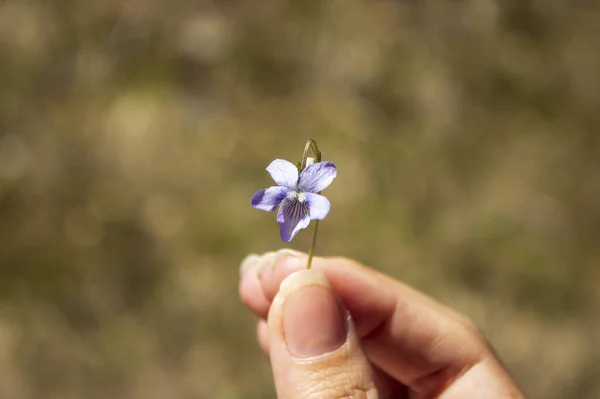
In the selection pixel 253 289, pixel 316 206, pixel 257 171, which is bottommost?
pixel 316 206

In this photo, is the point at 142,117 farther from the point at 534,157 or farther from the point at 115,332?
the point at 534,157

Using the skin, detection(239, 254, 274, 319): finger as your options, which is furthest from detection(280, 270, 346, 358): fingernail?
detection(239, 254, 274, 319): finger

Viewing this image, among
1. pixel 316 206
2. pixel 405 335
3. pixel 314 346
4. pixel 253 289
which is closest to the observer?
pixel 316 206

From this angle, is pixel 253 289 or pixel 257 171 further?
pixel 257 171

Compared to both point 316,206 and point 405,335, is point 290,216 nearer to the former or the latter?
point 316,206

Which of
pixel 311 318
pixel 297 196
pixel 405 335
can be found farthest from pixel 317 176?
pixel 405 335

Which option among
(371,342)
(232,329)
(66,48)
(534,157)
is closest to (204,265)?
(232,329)

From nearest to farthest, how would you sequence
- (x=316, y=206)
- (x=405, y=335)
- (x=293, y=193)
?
1. (x=316, y=206)
2. (x=293, y=193)
3. (x=405, y=335)
